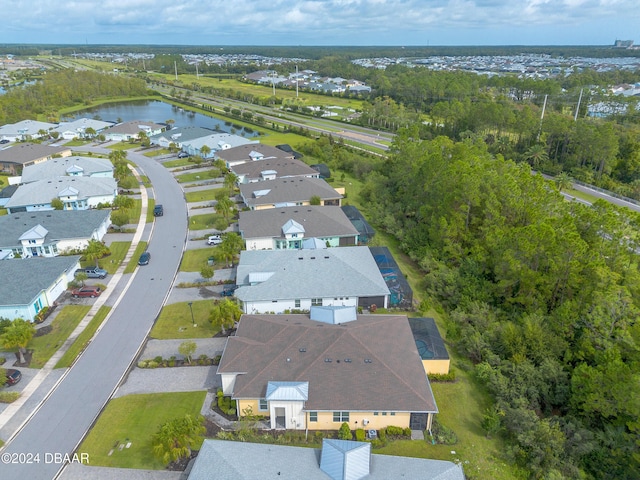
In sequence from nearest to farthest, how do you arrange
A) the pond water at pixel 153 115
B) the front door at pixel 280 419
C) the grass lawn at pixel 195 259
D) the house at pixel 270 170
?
1. the front door at pixel 280 419
2. the grass lawn at pixel 195 259
3. the house at pixel 270 170
4. the pond water at pixel 153 115

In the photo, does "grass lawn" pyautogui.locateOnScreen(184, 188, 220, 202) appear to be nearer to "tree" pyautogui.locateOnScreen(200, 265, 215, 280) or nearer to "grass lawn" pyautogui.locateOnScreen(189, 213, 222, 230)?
"grass lawn" pyautogui.locateOnScreen(189, 213, 222, 230)

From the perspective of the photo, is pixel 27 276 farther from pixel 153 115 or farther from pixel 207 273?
pixel 153 115

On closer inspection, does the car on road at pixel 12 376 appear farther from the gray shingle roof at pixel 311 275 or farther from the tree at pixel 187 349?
the gray shingle roof at pixel 311 275

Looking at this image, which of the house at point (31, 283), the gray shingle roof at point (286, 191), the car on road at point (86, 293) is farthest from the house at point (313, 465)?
the gray shingle roof at point (286, 191)

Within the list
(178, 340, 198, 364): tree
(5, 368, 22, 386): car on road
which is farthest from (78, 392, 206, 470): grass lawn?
(5, 368, 22, 386): car on road

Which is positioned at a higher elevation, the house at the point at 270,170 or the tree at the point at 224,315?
the house at the point at 270,170
